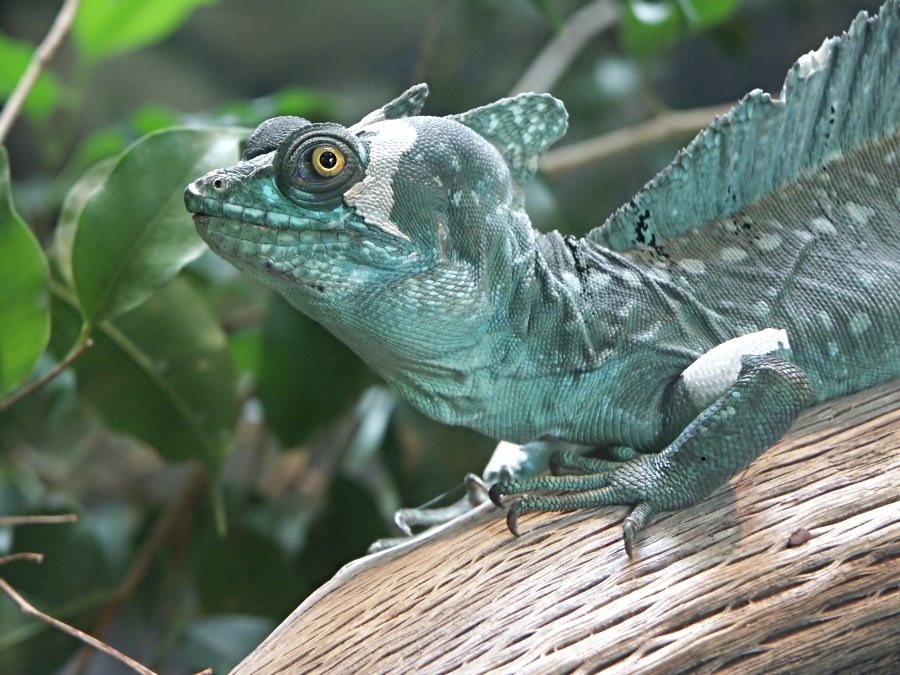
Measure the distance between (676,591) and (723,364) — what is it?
0.46 meters

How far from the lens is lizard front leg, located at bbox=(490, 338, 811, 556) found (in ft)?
5.65

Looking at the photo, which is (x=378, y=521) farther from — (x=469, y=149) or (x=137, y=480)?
(x=137, y=480)

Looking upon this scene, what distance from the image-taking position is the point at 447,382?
6.23 feet

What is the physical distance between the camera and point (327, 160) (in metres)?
1.70

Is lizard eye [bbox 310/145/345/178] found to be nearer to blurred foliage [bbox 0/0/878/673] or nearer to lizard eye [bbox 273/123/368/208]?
lizard eye [bbox 273/123/368/208]

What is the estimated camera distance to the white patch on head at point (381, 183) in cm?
175

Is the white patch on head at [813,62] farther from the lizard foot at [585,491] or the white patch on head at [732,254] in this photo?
the lizard foot at [585,491]

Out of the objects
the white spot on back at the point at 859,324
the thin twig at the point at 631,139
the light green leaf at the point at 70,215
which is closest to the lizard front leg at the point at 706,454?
the white spot on back at the point at 859,324

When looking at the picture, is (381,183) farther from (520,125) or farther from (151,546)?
(151,546)

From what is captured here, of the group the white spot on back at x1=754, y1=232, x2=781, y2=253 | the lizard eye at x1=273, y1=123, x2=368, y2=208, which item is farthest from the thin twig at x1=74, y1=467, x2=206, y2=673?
the white spot on back at x1=754, y1=232, x2=781, y2=253

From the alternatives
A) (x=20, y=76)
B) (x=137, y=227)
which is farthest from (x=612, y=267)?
(x=20, y=76)

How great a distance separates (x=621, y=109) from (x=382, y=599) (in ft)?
10.7

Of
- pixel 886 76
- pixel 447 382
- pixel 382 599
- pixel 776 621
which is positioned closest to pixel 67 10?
pixel 447 382

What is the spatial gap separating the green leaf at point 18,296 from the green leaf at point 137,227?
4.3 inches
